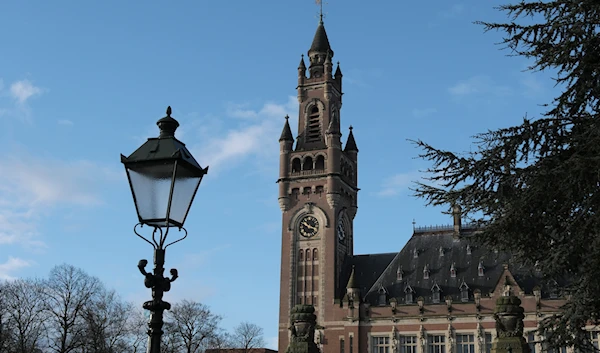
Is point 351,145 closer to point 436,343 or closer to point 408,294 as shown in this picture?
point 408,294

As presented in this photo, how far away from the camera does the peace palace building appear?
193 feet

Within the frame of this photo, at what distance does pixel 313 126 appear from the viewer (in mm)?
69812

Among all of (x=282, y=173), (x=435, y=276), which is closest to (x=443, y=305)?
(x=435, y=276)

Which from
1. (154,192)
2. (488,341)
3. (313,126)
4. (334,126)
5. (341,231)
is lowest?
(154,192)

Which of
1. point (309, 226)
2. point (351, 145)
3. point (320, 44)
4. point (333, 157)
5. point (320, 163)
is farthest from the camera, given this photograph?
point (320, 44)

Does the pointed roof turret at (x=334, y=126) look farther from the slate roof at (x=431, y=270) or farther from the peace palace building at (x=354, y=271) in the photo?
the slate roof at (x=431, y=270)

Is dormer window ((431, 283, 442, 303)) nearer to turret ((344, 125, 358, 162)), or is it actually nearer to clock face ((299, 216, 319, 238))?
clock face ((299, 216, 319, 238))

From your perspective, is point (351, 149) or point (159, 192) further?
point (351, 149)

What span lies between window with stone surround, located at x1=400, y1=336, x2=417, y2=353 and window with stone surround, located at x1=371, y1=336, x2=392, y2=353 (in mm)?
1061

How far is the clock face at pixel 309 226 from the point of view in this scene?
65562 millimetres

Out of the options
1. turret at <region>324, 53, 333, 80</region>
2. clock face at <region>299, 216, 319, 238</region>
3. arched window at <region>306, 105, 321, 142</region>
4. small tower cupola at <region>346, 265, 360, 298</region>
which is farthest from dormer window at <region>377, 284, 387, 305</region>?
turret at <region>324, 53, 333, 80</region>

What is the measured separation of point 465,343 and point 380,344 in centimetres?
690

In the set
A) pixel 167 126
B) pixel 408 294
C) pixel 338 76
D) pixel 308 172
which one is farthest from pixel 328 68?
pixel 167 126

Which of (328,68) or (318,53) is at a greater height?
(318,53)
